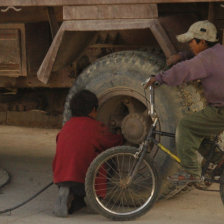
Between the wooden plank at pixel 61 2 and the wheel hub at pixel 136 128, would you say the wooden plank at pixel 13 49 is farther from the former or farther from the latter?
the wheel hub at pixel 136 128

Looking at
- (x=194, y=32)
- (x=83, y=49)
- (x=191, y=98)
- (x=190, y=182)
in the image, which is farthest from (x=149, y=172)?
(x=83, y=49)

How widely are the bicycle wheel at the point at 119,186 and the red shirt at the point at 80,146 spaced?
0.73ft

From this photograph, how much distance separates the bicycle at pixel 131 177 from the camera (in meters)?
5.05

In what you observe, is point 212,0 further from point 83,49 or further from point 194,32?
point 83,49

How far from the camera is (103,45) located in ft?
20.0

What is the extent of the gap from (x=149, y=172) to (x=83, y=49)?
→ 60.7 inches

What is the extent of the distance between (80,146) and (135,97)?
0.62 meters

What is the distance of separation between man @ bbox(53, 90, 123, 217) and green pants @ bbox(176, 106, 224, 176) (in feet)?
2.40

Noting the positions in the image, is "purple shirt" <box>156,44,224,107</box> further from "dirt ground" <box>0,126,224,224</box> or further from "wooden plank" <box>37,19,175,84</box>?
"dirt ground" <box>0,126,224,224</box>

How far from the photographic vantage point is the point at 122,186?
524 cm

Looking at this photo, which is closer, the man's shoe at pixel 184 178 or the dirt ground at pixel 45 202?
the man's shoe at pixel 184 178

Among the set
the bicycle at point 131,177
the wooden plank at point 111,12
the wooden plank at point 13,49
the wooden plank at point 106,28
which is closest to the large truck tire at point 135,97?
the bicycle at point 131,177

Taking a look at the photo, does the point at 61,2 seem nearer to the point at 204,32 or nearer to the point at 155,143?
the point at 204,32

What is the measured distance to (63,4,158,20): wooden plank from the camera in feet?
17.4
